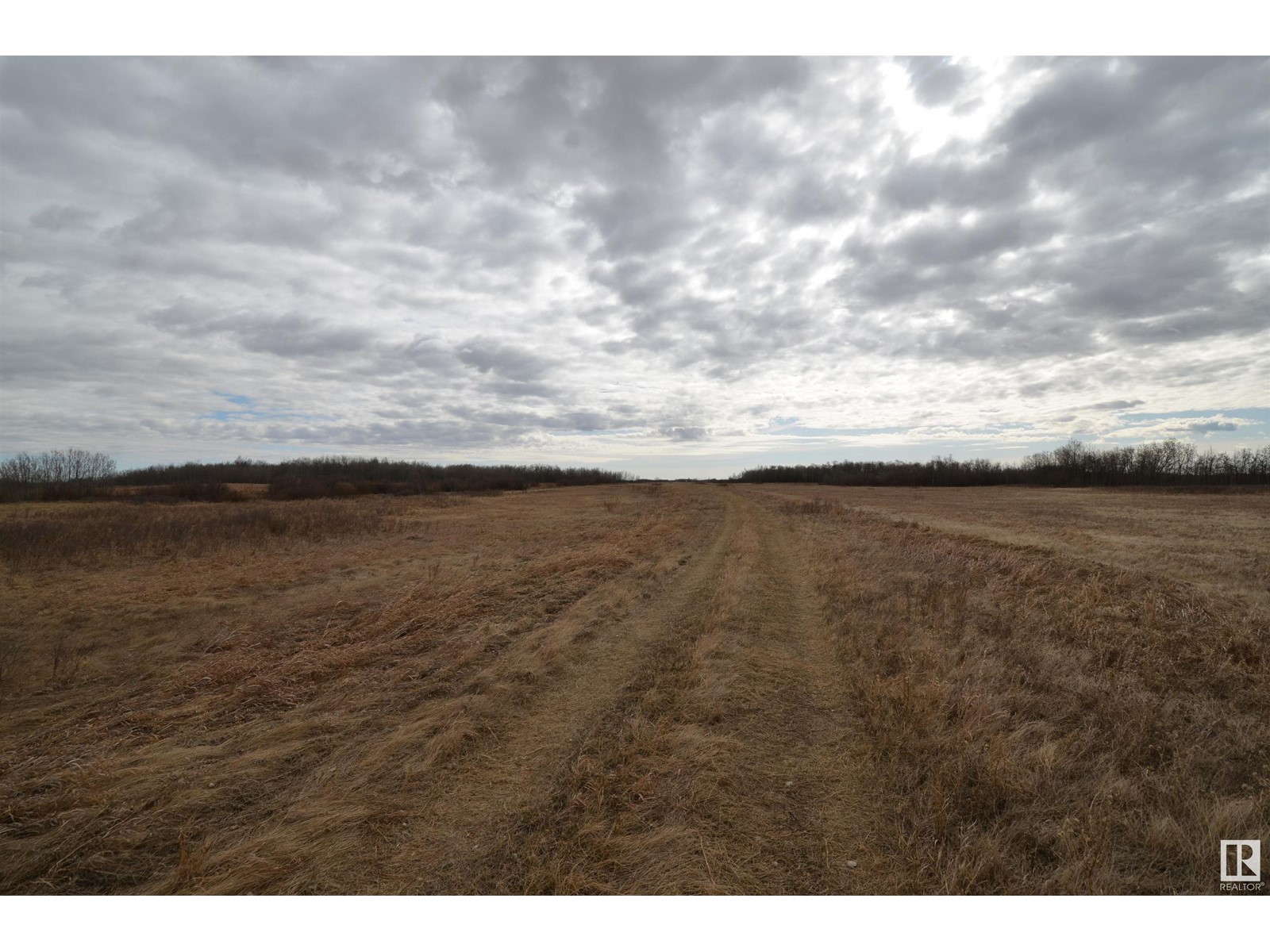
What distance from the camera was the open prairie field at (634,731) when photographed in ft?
11.9

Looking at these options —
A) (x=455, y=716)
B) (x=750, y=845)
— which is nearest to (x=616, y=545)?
(x=455, y=716)

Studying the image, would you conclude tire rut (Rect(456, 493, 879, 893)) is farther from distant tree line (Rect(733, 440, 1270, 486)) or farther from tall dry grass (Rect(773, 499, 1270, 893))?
distant tree line (Rect(733, 440, 1270, 486))

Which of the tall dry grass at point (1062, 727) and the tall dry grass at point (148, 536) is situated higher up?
the tall dry grass at point (148, 536)

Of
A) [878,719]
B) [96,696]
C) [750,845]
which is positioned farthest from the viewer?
[96,696]

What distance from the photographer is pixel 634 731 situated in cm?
538

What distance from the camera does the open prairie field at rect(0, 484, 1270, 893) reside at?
3.63 metres

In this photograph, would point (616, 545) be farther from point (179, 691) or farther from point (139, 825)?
point (139, 825)

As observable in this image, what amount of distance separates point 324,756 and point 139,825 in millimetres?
1316

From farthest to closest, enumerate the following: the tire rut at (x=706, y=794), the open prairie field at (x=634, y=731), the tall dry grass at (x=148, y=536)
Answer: the tall dry grass at (x=148, y=536)
the open prairie field at (x=634, y=731)
the tire rut at (x=706, y=794)

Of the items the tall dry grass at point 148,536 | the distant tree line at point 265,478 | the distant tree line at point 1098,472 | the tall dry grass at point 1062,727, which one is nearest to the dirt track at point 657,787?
the tall dry grass at point 1062,727

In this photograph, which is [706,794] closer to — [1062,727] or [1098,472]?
[1062,727]

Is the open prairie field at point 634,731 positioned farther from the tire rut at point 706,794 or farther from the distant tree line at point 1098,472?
the distant tree line at point 1098,472

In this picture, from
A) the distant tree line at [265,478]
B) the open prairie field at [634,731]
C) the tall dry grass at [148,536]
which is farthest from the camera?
the distant tree line at [265,478]

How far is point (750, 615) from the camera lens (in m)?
9.77
